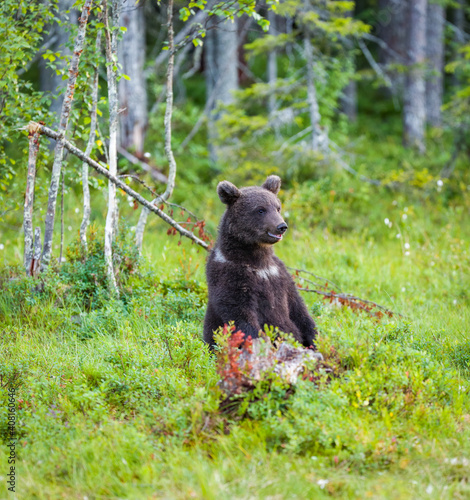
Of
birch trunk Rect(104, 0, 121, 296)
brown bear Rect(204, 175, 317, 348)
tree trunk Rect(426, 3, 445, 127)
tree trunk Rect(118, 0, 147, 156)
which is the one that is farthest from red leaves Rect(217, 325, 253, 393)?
tree trunk Rect(426, 3, 445, 127)

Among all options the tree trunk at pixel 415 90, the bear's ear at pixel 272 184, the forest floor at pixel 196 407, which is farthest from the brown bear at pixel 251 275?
the tree trunk at pixel 415 90

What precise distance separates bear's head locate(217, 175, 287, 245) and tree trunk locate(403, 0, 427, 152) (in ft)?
34.8

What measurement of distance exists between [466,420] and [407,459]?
2.57 ft

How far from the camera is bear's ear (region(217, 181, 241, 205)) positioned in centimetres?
521

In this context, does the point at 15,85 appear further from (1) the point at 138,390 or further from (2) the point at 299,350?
(2) the point at 299,350

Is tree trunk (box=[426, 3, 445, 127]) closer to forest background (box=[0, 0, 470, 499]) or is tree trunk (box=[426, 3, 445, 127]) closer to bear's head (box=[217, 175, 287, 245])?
forest background (box=[0, 0, 470, 499])

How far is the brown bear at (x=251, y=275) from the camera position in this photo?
4805 mm

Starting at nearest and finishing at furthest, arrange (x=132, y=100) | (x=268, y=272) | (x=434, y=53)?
(x=268, y=272) → (x=132, y=100) → (x=434, y=53)

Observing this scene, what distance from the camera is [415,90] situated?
14461 millimetres

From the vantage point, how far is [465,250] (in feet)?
26.8

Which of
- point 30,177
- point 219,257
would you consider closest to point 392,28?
point 30,177

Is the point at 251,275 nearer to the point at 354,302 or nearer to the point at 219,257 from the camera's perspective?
the point at 219,257

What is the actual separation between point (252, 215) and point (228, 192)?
339mm

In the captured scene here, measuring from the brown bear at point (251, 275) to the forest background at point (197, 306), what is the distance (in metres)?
0.38
